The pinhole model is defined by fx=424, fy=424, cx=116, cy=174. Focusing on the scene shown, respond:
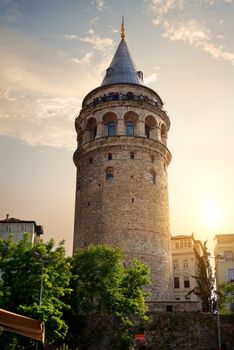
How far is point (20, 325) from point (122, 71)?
37.1 m

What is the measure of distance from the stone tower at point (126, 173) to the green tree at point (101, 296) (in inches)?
228

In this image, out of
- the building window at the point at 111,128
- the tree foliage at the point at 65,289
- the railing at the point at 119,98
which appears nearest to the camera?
the tree foliage at the point at 65,289

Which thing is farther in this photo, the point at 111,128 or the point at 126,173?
the point at 111,128

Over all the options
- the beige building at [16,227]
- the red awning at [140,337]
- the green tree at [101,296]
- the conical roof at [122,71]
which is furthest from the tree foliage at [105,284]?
the conical roof at [122,71]

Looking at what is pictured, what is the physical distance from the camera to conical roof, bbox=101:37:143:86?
4194 centimetres

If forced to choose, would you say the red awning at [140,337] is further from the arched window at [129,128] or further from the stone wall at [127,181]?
the arched window at [129,128]

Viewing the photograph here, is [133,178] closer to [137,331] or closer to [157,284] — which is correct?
[157,284]

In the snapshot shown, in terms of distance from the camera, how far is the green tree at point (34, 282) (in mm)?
19672

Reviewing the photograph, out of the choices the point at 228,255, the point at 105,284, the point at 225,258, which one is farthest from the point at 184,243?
the point at 105,284

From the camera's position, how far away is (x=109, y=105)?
39594 mm

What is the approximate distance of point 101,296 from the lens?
26828mm

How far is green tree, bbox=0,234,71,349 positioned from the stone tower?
12.2m

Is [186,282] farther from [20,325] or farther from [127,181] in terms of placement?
[20,325]

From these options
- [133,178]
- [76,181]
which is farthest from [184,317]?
[76,181]
